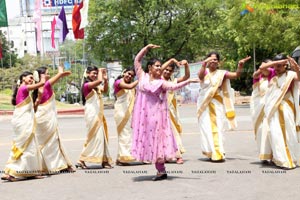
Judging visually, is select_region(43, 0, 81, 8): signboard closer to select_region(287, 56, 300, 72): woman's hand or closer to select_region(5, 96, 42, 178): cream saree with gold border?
select_region(5, 96, 42, 178): cream saree with gold border

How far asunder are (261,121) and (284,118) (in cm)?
79

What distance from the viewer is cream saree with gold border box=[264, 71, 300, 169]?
7816 millimetres

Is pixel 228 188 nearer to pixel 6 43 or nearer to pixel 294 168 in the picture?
pixel 294 168

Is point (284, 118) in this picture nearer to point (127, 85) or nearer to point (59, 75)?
point (127, 85)

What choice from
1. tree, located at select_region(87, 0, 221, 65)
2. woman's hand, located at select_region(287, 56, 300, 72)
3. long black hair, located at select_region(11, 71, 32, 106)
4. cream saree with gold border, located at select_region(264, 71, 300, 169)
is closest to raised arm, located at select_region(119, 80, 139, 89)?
long black hair, located at select_region(11, 71, 32, 106)

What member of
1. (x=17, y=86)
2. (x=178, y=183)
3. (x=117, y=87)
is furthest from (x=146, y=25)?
(x=178, y=183)

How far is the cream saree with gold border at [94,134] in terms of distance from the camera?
8.58 m

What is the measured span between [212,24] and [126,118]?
3041 cm

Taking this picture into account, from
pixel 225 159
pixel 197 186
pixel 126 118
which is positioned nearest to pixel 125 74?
pixel 126 118

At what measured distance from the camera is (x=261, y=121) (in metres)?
8.68

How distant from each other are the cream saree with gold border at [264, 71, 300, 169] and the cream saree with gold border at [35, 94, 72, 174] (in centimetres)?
333

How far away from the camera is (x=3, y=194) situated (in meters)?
6.74

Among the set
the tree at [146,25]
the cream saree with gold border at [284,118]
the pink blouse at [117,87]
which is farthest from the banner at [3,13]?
the cream saree with gold border at [284,118]

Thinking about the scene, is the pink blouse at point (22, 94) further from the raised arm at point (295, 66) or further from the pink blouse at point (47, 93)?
the raised arm at point (295, 66)
